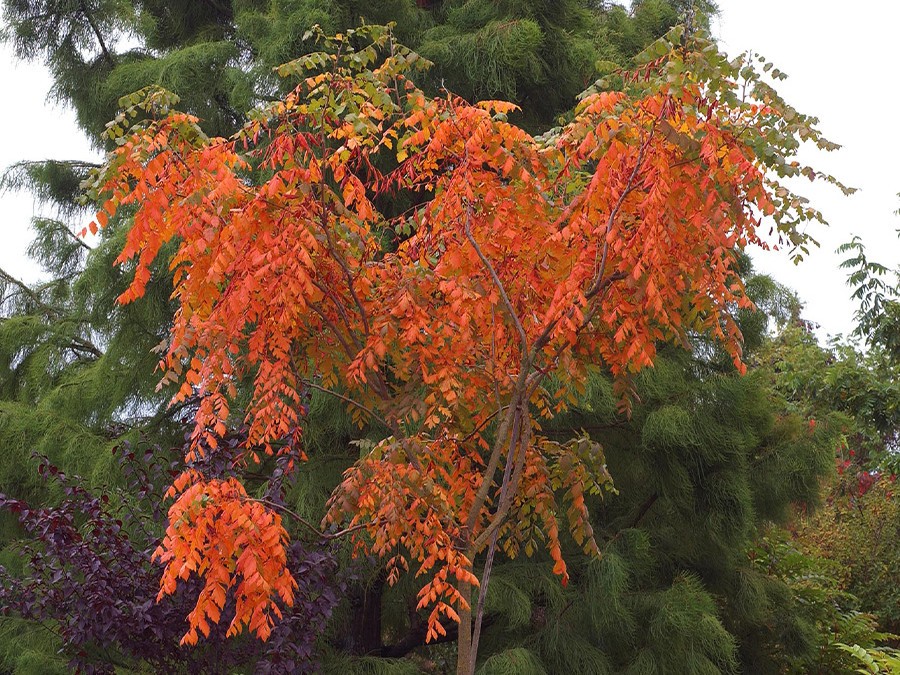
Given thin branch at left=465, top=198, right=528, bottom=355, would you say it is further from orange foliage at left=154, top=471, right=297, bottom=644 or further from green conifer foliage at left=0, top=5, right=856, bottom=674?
green conifer foliage at left=0, top=5, right=856, bottom=674

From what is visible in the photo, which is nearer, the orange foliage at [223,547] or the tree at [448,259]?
the orange foliage at [223,547]

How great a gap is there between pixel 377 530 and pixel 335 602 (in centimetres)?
120

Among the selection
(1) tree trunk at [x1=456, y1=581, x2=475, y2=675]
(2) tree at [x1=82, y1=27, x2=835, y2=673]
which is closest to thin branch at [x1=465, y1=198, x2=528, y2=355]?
(2) tree at [x1=82, y1=27, x2=835, y2=673]

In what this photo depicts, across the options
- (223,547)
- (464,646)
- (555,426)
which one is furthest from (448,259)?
(555,426)

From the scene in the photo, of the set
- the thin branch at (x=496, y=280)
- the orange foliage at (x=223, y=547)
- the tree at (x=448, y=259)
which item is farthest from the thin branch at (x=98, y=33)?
the orange foliage at (x=223, y=547)

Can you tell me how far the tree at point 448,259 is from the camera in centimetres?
274

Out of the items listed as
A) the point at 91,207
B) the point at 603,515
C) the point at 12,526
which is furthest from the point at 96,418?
the point at 603,515

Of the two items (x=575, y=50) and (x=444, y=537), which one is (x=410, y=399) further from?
(x=575, y=50)

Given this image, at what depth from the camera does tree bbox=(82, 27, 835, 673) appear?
2742mm

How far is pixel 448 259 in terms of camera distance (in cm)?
320

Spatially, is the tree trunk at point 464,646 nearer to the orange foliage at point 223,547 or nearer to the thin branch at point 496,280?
the orange foliage at point 223,547

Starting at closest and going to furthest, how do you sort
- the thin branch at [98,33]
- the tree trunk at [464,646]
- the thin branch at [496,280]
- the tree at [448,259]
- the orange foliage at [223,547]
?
the orange foliage at [223,547] < the tree at [448,259] < the thin branch at [496,280] < the tree trunk at [464,646] < the thin branch at [98,33]

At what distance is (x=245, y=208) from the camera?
300 cm

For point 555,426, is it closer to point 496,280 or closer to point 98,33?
point 496,280
